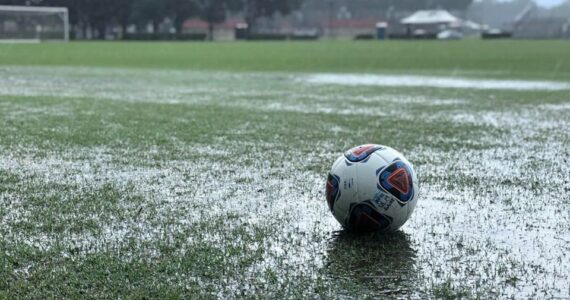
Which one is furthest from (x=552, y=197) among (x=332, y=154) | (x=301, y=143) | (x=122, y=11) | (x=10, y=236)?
(x=122, y=11)

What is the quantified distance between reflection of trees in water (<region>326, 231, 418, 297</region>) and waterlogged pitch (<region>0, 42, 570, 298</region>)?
0.01 m

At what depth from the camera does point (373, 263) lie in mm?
3396

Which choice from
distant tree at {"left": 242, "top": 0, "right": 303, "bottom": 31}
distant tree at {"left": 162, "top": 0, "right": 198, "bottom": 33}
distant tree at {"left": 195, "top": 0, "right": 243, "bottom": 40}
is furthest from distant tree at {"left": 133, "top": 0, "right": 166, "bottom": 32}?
distant tree at {"left": 242, "top": 0, "right": 303, "bottom": 31}

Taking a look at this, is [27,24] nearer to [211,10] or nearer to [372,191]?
[211,10]

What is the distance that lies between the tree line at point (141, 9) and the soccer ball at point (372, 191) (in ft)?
229

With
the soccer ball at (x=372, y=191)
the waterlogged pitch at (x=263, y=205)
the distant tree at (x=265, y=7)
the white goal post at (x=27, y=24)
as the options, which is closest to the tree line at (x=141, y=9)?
the distant tree at (x=265, y=7)

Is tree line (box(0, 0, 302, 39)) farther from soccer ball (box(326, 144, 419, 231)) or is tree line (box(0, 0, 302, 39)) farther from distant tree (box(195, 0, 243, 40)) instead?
soccer ball (box(326, 144, 419, 231))

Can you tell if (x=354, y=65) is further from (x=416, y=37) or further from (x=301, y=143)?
(x=416, y=37)

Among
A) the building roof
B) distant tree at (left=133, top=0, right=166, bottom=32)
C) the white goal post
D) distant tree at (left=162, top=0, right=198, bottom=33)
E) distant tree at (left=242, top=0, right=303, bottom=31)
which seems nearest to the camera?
the white goal post

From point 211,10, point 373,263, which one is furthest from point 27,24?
point 373,263

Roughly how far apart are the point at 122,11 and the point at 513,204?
73.7 metres

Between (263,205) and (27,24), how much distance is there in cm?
4372

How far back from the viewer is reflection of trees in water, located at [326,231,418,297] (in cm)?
307

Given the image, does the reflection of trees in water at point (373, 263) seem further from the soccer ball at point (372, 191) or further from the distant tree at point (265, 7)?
the distant tree at point (265, 7)
